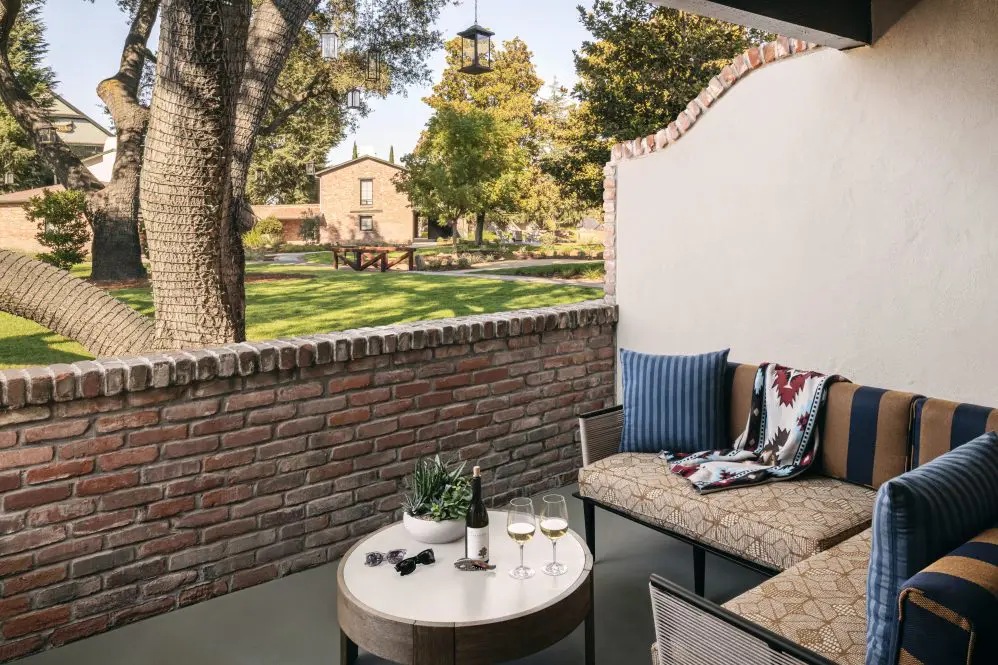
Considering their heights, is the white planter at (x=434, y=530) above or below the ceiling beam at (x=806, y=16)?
below

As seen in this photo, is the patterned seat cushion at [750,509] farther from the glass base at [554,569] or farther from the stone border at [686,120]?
the stone border at [686,120]

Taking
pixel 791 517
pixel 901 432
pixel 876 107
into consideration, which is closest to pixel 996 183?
pixel 876 107

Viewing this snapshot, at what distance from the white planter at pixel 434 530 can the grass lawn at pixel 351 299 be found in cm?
528

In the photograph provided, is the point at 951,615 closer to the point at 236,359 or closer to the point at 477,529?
the point at 477,529

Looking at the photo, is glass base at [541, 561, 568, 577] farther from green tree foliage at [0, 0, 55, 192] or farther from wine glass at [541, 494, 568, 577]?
green tree foliage at [0, 0, 55, 192]

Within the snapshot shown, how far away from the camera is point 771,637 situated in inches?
61.4

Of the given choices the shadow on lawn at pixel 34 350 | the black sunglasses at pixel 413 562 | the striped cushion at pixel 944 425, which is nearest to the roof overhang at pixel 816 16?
the striped cushion at pixel 944 425

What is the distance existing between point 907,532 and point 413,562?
4.55ft

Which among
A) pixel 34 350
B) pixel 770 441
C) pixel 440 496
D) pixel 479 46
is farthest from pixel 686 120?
pixel 34 350

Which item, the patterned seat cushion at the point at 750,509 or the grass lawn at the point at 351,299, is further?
the grass lawn at the point at 351,299

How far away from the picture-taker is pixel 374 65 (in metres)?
8.22

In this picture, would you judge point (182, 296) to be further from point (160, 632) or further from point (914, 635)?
point (914, 635)

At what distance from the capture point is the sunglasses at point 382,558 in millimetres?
2281

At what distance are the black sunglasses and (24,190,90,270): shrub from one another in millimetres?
5329
